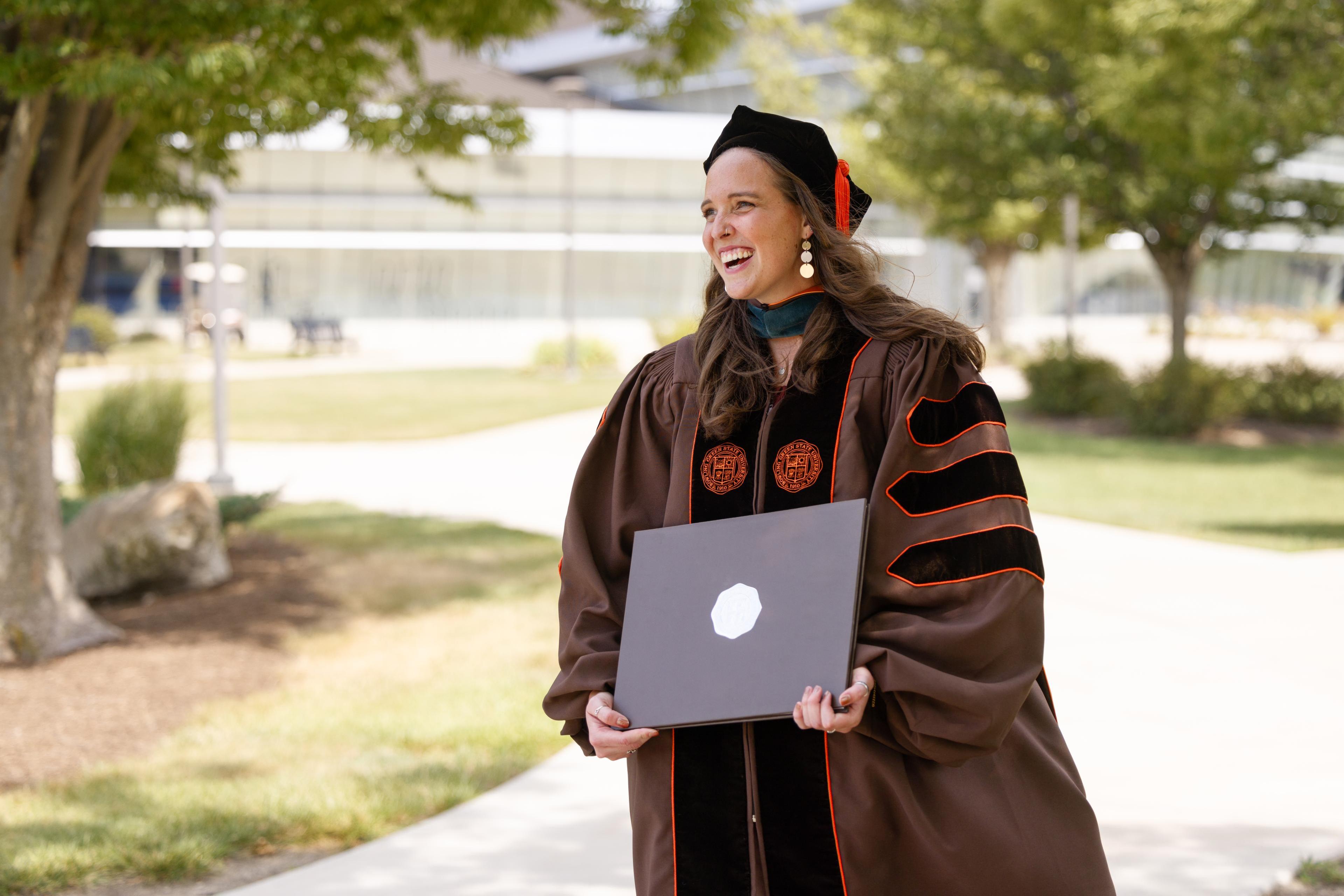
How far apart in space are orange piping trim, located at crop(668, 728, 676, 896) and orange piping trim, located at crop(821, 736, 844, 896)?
0.27 metres

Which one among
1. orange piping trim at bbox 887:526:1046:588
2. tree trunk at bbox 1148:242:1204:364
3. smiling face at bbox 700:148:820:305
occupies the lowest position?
orange piping trim at bbox 887:526:1046:588

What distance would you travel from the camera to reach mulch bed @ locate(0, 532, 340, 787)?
5.32 m

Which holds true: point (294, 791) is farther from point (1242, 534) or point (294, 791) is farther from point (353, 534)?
point (1242, 534)

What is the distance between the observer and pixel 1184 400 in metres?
17.8

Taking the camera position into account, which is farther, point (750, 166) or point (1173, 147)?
point (1173, 147)

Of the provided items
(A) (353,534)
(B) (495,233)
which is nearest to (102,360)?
(B) (495,233)

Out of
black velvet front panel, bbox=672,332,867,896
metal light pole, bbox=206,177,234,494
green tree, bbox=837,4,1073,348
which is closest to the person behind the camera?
black velvet front panel, bbox=672,332,867,896

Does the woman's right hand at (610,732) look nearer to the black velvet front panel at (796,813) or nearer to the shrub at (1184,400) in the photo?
the black velvet front panel at (796,813)

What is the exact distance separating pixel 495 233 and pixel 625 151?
5.15 metres

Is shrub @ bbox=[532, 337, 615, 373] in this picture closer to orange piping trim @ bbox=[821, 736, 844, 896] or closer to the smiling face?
the smiling face

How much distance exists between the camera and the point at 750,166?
2.24 metres

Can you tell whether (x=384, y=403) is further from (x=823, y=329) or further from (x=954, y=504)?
(x=954, y=504)

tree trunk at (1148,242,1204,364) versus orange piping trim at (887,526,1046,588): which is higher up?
tree trunk at (1148,242,1204,364)

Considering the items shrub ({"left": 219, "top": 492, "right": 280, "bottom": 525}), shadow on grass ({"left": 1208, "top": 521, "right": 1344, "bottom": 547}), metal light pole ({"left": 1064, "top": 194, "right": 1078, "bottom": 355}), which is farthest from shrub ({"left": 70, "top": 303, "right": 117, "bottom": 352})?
shadow on grass ({"left": 1208, "top": 521, "right": 1344, "bottom": 547})
